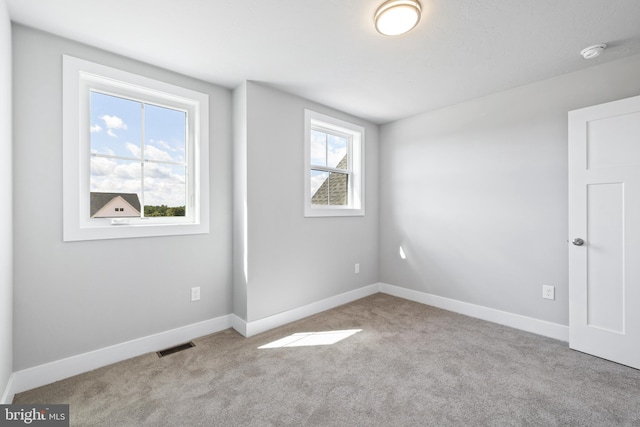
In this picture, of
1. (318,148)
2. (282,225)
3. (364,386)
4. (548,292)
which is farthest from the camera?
(318,148)

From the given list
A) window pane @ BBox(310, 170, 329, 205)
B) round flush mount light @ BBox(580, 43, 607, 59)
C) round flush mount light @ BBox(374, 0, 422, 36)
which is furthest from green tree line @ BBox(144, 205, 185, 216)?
round flush mount light @ BBox(580, 43, 607, 59)

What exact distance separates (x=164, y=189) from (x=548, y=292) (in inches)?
146

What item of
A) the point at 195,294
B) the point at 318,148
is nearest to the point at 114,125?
the point at 195,294

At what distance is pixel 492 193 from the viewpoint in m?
3.04

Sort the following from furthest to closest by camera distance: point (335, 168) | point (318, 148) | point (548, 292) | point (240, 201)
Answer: point (335, 168), point (318, 148), point (240, 201), point (548, 292)

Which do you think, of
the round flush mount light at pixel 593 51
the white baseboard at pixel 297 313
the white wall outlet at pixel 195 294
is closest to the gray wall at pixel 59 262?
the white wall outlet at pixel 195 294

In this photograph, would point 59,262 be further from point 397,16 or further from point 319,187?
point 397,16

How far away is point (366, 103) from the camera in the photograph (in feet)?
10.8

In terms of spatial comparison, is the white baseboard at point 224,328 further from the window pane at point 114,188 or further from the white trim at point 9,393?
the window pane at point 114,188

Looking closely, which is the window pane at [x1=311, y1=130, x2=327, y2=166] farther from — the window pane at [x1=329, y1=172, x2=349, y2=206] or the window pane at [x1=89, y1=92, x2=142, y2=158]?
the window pane at [x1=89, y1=92, x2=142, y2=158]

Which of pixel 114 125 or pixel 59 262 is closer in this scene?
pixel 59 262

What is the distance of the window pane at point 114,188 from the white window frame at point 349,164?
1610 mm

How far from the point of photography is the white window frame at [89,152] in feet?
6.70

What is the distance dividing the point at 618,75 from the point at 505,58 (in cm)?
96
